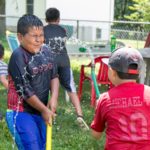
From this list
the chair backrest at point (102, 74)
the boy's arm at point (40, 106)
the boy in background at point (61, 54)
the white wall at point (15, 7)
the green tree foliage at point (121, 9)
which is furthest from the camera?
the green tree foliage at point (121, 9)

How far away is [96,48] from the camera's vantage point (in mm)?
11820

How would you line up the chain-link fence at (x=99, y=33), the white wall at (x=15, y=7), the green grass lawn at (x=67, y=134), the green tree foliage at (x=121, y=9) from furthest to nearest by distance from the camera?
the green tree foliage at (x=121, y=9)
the white wall at (x=15, y=7)
the chain-link fence at (x=99, y=33)
the green grass lawn at (x=67, y=134)

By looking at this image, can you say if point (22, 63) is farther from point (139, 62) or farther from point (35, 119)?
point (139, 62)

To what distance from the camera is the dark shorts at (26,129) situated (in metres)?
3.32

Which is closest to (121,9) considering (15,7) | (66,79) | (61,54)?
(15,7)

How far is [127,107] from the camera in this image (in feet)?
8.35

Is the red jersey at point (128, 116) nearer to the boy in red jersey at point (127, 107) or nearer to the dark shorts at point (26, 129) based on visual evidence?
the boy in red jersey at point (127, 107)

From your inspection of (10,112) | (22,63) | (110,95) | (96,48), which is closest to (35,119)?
(10,112)

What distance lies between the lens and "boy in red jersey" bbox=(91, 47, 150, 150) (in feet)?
8.34

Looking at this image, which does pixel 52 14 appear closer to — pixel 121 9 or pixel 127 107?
pixel 127 107

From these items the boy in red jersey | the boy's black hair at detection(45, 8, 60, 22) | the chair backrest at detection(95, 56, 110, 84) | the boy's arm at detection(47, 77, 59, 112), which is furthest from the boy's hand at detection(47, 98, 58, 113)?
the chair backrest at detection(95, 56, 110, 84)

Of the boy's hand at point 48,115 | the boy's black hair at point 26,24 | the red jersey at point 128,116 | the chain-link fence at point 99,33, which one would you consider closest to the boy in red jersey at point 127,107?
the red jersey at point 128,116

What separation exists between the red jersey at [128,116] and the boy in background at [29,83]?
0.78 m

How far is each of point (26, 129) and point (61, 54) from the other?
315cm
